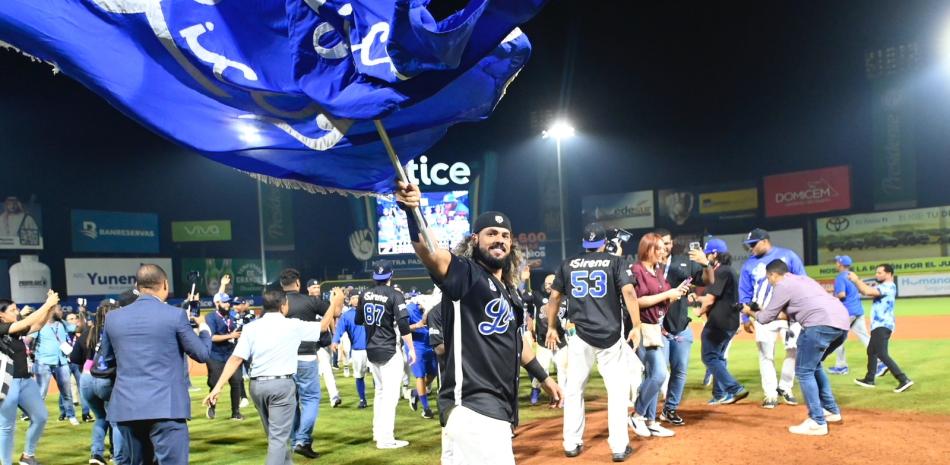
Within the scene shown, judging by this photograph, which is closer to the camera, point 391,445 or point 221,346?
point 391,445

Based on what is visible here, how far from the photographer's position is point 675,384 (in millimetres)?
8867

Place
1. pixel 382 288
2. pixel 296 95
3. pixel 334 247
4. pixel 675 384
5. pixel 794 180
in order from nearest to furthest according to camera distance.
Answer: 1. pixel 296 95
2. pixel 675 384
3. pixel 382 288
4. pixel 794 180
5. pixel 334 247

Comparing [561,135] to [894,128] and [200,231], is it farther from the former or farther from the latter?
[200,231]

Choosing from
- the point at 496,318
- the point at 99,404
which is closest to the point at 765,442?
the point at 496,318

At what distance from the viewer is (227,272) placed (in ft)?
152

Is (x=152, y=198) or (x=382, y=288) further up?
(x=152, y=198)

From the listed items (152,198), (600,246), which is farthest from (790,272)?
(152,198)

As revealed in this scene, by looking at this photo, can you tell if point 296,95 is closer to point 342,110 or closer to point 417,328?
point 342,110

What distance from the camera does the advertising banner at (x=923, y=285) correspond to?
98.3ft

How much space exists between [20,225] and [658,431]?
38.7 m

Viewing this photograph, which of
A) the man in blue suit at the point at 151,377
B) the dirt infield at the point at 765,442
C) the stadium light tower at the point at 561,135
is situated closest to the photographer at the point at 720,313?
the dirt infield at the point at 765,442

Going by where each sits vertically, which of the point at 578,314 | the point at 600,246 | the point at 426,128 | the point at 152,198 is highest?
the point at 152,198

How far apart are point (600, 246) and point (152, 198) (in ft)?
142

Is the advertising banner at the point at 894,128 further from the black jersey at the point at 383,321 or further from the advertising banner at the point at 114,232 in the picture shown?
the advertising banner at the point at 114,232
